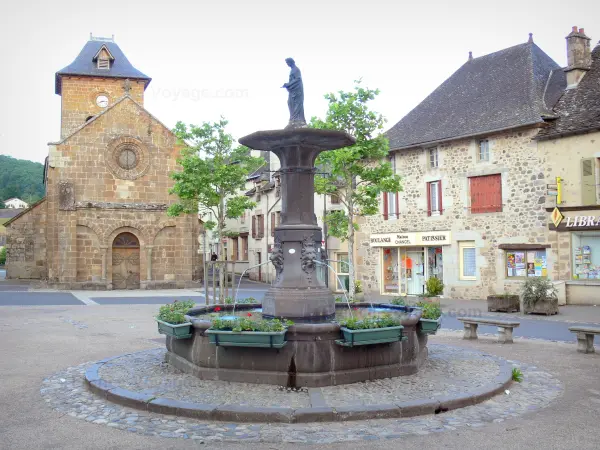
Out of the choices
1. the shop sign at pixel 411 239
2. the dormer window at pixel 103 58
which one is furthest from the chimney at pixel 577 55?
the dormer window at pixel 103 58

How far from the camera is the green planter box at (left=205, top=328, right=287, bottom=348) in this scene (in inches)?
282

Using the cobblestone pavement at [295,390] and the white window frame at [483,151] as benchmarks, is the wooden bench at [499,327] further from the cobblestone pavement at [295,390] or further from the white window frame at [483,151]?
the white window frame at [483,151]

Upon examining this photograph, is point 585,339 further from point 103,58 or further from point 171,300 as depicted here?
point 103,58

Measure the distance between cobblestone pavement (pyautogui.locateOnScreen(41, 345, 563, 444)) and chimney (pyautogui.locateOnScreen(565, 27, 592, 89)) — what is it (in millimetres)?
18132

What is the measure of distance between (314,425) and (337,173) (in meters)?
15.3

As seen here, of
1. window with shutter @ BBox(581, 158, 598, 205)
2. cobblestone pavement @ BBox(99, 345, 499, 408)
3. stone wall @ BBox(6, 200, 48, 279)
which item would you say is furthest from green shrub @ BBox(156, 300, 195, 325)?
stone wall @ BBox(6, 200, 48, 279)

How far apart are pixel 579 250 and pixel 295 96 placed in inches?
571

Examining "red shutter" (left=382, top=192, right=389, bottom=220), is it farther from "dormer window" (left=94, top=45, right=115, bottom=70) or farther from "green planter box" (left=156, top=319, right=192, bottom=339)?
"dormer window" (left=94, top=45, right=115, bottom=70)

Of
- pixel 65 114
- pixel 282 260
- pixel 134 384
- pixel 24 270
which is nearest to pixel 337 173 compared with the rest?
pixel 282 260

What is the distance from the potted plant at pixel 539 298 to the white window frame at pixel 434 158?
8.06m

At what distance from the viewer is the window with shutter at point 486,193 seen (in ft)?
74.7

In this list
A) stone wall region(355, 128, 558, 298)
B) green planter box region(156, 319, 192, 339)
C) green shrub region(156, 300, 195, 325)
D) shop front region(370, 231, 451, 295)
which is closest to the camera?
green planter box region(156, 319, 192, 339)

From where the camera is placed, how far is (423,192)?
25438 mm

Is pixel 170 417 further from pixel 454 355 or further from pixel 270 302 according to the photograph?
pixel 454 355
